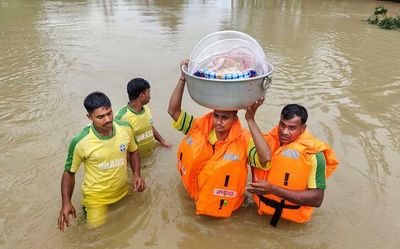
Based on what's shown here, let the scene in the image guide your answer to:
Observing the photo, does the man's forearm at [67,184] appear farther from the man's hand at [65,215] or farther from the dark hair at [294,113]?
the dark hair at [294,113]

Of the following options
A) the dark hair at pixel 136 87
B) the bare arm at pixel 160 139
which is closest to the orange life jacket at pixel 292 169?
the dark hair at pixel 136 87

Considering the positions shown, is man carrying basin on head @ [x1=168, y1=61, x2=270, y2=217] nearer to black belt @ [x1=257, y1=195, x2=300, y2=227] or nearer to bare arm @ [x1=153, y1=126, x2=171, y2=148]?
black belt @ [x1=257, y1=195, x2=300, y2=227]

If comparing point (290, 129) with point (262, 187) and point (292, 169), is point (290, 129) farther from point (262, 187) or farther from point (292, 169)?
point (262, 187)

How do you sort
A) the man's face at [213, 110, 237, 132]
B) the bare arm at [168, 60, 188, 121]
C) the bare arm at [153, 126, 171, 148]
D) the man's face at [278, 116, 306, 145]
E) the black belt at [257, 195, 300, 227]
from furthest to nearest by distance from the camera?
1. the bare arm at [153, 126, 171, 148]
2. the bare arm at [168, 60, 188, 121]
3. the black belt at [257, 195, 300, 227]
4. the man's face at [213, 110, 237, 132]
5. the man's face at [278, 116, 306, 145]

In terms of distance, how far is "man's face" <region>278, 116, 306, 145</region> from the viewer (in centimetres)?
310

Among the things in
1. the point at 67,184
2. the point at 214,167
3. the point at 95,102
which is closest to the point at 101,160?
the point at 67,184

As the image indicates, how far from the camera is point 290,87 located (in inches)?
285

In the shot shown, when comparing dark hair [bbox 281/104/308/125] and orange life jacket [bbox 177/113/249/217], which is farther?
orange life jacket [bbox 177/113/249/217]

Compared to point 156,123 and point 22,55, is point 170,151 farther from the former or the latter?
point 22,55

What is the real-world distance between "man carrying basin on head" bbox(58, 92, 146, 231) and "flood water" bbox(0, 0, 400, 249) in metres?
0.25

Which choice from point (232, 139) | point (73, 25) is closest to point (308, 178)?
point (232, 139)

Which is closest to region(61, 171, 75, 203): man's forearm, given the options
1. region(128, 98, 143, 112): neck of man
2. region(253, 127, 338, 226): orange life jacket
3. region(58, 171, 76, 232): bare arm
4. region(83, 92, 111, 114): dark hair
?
region(58, 171, 76, 232): bare arm

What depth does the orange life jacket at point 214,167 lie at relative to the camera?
10.8 feet

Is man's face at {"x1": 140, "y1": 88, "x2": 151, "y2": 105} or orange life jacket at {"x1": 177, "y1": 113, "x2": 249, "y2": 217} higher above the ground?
man's face at {"x1": 140, "y1": 88, "x2": 151, "y2": 105}
